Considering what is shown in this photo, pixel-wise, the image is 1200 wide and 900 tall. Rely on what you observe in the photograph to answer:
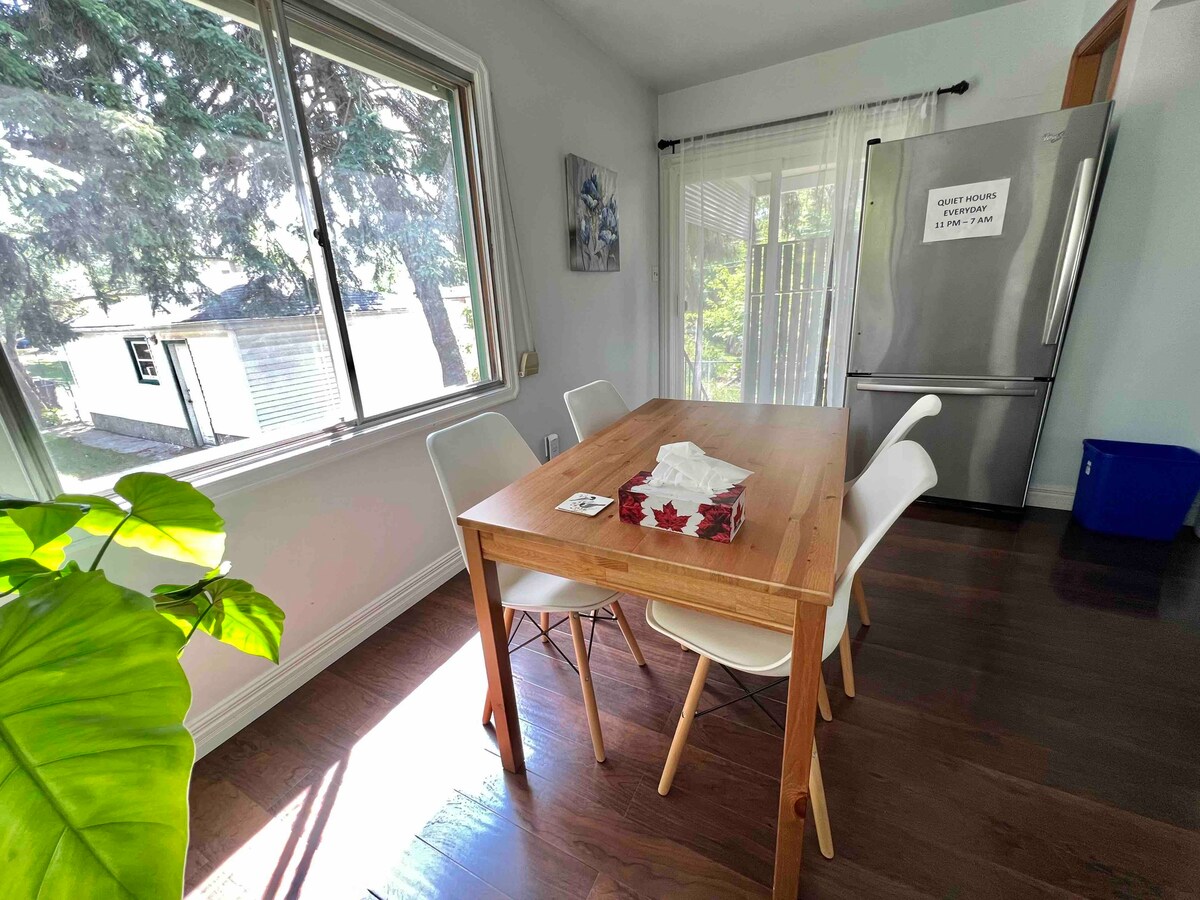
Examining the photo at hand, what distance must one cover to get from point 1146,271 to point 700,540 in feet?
9.00

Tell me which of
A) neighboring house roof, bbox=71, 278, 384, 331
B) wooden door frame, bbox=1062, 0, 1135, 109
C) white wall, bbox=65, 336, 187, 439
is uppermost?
wooden door frame, bbox=1062, 0, 1135, 109

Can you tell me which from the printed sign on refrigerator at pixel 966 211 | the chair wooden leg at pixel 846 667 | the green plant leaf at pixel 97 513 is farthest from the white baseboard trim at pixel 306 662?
the printed sign on refrigerator at pixel 966 211

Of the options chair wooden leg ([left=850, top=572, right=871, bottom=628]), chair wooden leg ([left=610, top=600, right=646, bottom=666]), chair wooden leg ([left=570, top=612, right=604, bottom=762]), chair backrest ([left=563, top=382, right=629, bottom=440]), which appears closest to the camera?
chair wooden leg ([left=570, top=612, right=604, bottom=762])

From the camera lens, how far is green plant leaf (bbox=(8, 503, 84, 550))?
0.57m

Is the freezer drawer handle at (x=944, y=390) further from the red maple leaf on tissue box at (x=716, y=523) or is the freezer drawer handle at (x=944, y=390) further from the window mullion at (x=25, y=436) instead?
the window mullion at (x=25, y=436)

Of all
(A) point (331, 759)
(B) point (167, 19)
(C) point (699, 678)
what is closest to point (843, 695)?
(C) point (699, 678)

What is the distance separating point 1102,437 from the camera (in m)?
2.40

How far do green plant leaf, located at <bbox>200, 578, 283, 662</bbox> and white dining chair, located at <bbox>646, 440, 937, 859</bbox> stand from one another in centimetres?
74

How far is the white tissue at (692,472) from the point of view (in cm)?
102

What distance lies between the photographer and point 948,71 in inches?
102

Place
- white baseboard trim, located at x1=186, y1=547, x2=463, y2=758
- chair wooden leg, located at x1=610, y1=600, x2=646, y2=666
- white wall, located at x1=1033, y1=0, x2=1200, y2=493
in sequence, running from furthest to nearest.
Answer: white wall, located at x1=1033, y1=0, x2=1200, y2=493, chair wooden leg, located at x1=610, y1=600, x2=646, y2=666, white baseboard trim, located at x1=186, y1=547, x2=463, y2=758

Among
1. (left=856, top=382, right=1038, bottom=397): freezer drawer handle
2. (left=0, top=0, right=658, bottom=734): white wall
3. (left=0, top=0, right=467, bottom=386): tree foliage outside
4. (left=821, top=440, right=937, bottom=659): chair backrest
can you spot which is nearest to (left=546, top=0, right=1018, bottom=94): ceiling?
(left=0, top=0, right=658, bottom=734): white wall

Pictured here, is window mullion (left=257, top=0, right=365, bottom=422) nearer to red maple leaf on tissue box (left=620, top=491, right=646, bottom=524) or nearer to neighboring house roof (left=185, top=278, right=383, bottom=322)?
→ neighboring house roof (left=185, top=278, right=383, bottom=322)

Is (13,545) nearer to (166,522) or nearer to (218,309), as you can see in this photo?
(166,522)
